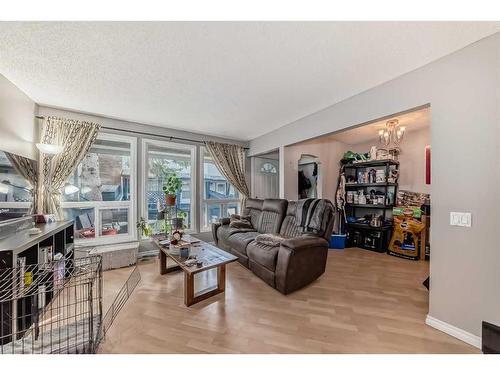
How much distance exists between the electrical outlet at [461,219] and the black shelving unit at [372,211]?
7.99ft

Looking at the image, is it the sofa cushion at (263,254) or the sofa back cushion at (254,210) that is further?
the sofa back cushion at (254,210)

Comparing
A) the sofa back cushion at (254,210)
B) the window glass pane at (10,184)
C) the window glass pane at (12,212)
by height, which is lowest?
the sofa back cushion at (254,210)

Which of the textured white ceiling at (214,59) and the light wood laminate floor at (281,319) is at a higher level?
the textured white ceiling at (214,59)

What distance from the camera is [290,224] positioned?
10.4 feet

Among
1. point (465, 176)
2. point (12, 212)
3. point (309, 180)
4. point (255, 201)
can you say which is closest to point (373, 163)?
point (309, 180)

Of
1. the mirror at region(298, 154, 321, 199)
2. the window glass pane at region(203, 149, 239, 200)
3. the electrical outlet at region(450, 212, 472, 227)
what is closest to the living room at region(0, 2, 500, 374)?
the electrical outlet at region(450, 212, 472, 227)

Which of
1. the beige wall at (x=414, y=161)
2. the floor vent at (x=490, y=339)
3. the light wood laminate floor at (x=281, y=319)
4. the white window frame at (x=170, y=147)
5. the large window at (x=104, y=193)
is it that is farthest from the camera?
the beige wall at (x=414, y=161)

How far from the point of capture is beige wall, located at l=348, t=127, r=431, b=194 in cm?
383

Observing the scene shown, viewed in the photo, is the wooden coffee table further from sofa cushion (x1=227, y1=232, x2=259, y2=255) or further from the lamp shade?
the lamp shade

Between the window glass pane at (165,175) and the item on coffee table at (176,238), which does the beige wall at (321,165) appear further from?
the item on coffee table at (176,238)

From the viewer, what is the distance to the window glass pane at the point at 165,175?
12.2 feet

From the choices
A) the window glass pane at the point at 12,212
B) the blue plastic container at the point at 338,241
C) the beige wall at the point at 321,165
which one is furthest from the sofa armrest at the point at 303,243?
the window glass pane at the point at 12,212

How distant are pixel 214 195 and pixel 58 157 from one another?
103 inches

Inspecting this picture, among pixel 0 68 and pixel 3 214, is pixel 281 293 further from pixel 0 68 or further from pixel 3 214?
pixel 0 68
